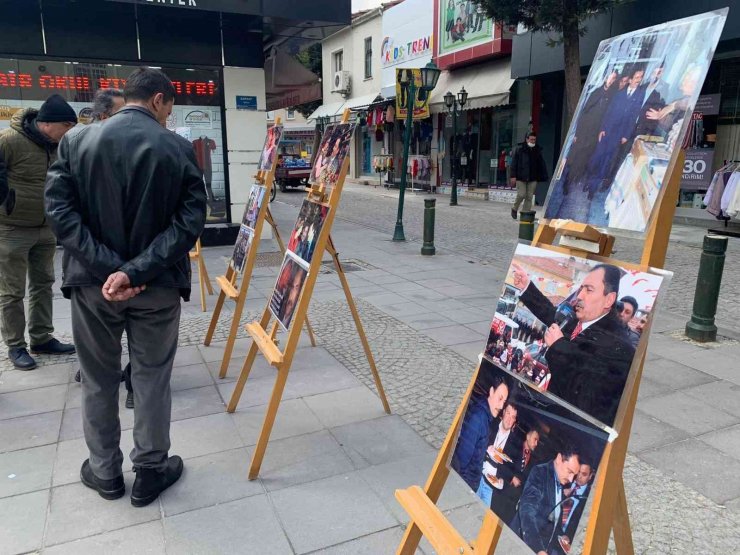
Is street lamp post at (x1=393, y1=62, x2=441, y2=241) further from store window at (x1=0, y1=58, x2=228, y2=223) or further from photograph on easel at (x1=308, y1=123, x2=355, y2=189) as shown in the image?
photograph on easel at (x1=308, y1=123, x2=355, y2=189)

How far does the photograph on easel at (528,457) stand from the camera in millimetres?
1539

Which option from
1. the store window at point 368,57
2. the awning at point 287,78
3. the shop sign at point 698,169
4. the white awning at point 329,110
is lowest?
the shop sign at point 698,169

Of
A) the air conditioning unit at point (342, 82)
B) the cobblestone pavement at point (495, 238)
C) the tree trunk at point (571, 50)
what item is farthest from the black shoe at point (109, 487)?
the air conditioning unit at point (342, 82)

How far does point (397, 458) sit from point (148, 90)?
7.67 feet

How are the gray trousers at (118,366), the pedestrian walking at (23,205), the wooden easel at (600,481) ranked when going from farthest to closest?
1. the pedestrian walking at (23,205)
2. the gray trousers at (118,366)
3. the wooden easel at (600,481)

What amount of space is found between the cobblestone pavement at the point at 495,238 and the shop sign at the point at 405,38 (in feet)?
21.4

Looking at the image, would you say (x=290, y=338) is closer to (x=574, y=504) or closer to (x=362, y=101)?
(x=574, y=504)

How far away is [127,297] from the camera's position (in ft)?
8.39

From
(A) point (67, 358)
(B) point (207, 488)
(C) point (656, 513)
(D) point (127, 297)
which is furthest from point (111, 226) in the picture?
(C) point (656, 513)

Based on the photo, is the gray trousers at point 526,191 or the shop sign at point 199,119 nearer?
the shop sign at point 199,119

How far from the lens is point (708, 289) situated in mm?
5137

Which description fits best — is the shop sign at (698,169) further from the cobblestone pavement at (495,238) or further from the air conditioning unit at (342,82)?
the air conditioning unit at (342,82)

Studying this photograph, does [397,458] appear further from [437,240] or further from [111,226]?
[437,240]

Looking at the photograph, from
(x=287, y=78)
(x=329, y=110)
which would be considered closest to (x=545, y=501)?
(x=287, y=78)
